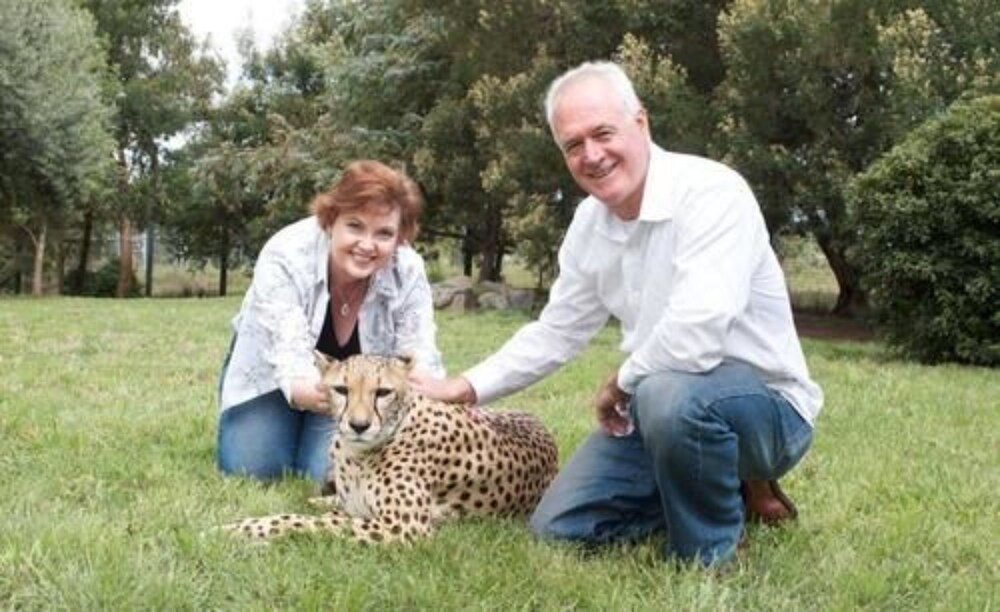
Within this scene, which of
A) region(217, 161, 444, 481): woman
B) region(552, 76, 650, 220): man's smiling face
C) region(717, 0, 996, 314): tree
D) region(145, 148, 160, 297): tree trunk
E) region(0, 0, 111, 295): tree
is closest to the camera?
region(552, 76, 650, 220): man's smiling face

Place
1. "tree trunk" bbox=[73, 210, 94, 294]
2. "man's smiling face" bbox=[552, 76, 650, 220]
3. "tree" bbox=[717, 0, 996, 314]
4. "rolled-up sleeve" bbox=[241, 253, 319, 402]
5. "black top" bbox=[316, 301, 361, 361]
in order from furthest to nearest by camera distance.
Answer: "tree trunk" bbox=[73, 210, 94, 294] < "tree" bbox=[717, 0, 996, 314] < "black top" bbox=[316, 301, 361, 361] < "rolled-up sleeve" bbox=[241, 253, 319, 402] < "man's smiling face" bbox=[552, 76, 650, 220]

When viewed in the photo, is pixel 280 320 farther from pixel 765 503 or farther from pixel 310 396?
pixel 765 503

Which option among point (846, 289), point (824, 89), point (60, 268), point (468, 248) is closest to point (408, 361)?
point (824, 89)

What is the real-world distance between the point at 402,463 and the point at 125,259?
3179 cm

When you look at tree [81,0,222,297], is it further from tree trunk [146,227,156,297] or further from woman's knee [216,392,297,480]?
woman's knee [216,392,297,480]

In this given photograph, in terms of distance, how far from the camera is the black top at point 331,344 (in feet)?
15.1

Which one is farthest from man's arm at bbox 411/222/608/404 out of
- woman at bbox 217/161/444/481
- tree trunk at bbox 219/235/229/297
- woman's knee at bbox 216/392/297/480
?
tree trunk at bbox 219/235/229/297

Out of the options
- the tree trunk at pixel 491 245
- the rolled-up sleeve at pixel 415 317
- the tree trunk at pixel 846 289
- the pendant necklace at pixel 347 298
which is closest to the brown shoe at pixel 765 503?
the rolled-up sleeve at pixel 415 317

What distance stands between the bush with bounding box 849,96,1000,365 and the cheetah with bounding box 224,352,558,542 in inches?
295

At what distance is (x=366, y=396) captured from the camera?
11.7 feet

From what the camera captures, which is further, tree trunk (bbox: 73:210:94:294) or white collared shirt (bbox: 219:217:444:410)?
tree trunk (bbox: 73:210:94:294)

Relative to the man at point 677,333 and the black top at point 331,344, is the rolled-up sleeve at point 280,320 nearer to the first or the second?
the black top at point 331,344

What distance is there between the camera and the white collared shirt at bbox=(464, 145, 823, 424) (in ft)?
10.5

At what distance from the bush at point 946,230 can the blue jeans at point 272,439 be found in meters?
7.37
